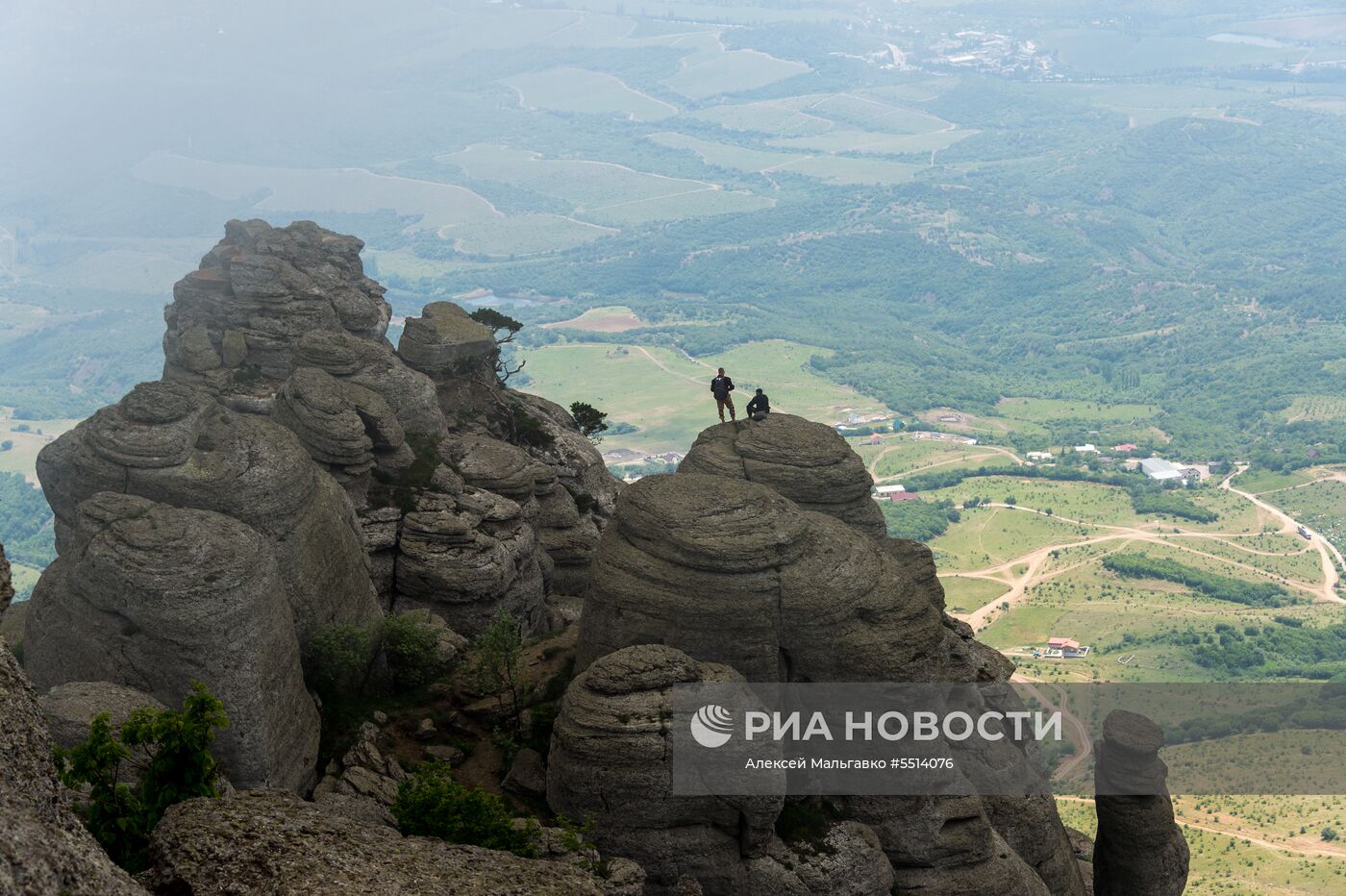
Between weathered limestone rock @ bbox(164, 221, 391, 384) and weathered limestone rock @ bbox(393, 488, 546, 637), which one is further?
weathered limestone rock @ bbox(164, 221, 391, 384)

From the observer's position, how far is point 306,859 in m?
25.8

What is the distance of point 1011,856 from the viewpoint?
4375cm

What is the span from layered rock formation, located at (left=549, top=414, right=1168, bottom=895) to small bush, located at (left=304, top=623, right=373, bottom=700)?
8499 mm

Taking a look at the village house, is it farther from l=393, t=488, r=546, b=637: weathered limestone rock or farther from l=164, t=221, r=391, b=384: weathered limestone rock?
l=393, t=488, r=546, b=637: weathered limestone rock

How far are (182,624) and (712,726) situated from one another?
56.4ft

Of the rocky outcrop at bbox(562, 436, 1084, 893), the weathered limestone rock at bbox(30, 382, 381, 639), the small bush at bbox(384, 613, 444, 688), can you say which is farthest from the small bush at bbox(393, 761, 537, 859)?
the small bush at bbox(384, 613, 444, 688)

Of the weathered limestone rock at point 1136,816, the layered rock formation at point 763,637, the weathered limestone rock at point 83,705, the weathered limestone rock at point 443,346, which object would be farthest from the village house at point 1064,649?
the weathered limestone rock at point 83,705

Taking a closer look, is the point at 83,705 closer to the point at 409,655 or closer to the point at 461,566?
the point at 409,655

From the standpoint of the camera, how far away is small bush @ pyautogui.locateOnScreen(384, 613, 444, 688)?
5053cm

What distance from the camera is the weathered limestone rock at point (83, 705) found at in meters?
36.4

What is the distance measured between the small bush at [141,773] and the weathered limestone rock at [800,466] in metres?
24.8

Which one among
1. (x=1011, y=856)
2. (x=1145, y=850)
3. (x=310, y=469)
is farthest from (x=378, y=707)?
(x=1145, y=850)

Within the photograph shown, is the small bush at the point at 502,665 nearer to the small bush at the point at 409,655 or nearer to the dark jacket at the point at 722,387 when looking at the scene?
the small bush at the point at 409,655

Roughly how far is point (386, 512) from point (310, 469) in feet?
29.3
